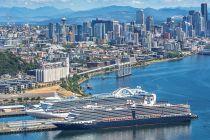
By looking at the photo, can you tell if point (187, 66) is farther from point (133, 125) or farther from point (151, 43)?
point (133, 125)

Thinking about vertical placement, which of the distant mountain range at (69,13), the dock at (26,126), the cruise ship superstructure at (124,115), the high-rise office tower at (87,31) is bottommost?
the dock at (26,126)

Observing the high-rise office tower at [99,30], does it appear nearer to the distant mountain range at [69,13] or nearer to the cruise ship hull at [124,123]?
the cruise ship hull at [124,123]

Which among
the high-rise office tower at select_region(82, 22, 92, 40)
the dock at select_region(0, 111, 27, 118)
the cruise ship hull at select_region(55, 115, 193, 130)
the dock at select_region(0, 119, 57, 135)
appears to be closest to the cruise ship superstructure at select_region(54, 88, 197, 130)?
the cruise ship hull at select_region(55, 115, 193, 130)

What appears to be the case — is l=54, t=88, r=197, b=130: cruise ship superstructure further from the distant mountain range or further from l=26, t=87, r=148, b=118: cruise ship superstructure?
the distant mountain range

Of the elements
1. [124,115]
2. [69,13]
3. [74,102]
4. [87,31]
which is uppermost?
[69,13]

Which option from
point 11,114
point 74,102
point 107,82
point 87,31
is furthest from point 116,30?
point 74,102

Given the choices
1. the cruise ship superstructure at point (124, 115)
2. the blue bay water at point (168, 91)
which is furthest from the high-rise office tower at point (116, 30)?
the cruise ship superstructure at point (124, 115)

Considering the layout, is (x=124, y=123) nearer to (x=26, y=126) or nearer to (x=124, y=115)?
(x=124, y=115)

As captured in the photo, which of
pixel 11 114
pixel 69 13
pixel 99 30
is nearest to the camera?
pixel 11 114
